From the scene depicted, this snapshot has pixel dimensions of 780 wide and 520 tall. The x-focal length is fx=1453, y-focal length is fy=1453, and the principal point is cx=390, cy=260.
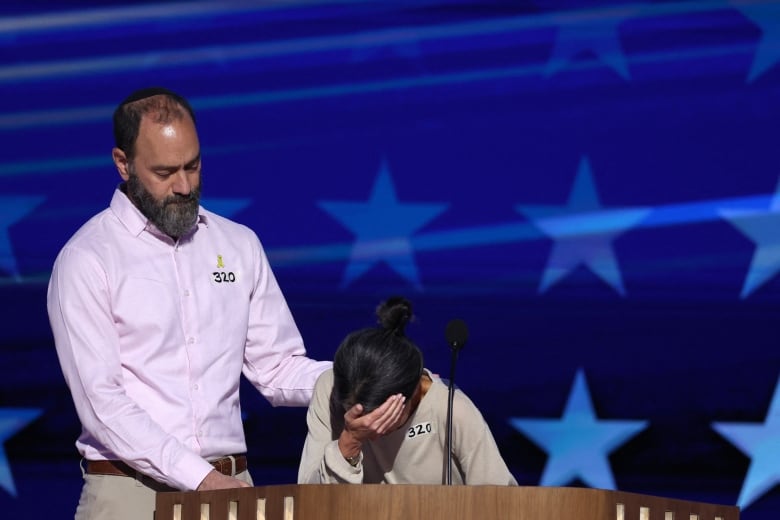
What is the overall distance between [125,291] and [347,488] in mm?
699

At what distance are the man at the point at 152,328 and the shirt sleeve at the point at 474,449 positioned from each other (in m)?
0.44

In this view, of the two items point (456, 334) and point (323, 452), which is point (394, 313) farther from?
point (323, 452)

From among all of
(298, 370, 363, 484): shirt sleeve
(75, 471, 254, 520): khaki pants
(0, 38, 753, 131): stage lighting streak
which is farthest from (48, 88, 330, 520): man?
(0, 38, 753, 131): stage lighting streak

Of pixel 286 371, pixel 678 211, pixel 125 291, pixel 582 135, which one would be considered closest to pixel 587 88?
pixel 582 135

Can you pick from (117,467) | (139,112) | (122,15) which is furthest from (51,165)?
(117,467)

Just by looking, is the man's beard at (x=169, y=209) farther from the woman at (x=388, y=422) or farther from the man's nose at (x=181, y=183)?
the woman at (x=388, y=422)

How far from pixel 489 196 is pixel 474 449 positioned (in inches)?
51.0

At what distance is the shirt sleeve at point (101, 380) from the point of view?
2633 millimetres

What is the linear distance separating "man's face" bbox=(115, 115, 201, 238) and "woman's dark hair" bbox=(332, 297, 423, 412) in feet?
1.36

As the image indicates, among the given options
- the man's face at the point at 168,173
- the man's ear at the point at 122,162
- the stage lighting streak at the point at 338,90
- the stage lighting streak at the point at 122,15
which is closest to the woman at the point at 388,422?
the man's face at the point at 168,173

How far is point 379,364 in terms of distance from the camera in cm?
279

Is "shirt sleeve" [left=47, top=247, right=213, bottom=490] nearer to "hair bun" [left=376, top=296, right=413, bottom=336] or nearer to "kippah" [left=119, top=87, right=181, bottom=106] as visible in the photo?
"kippah" [left=119, top=87, right=181, bottom=106]

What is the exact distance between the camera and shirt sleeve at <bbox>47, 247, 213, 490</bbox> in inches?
104

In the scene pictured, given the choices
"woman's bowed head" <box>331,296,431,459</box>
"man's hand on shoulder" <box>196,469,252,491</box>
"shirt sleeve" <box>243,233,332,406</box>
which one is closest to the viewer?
"man's hand on shoulder" <box>196,469,252,491</box>
